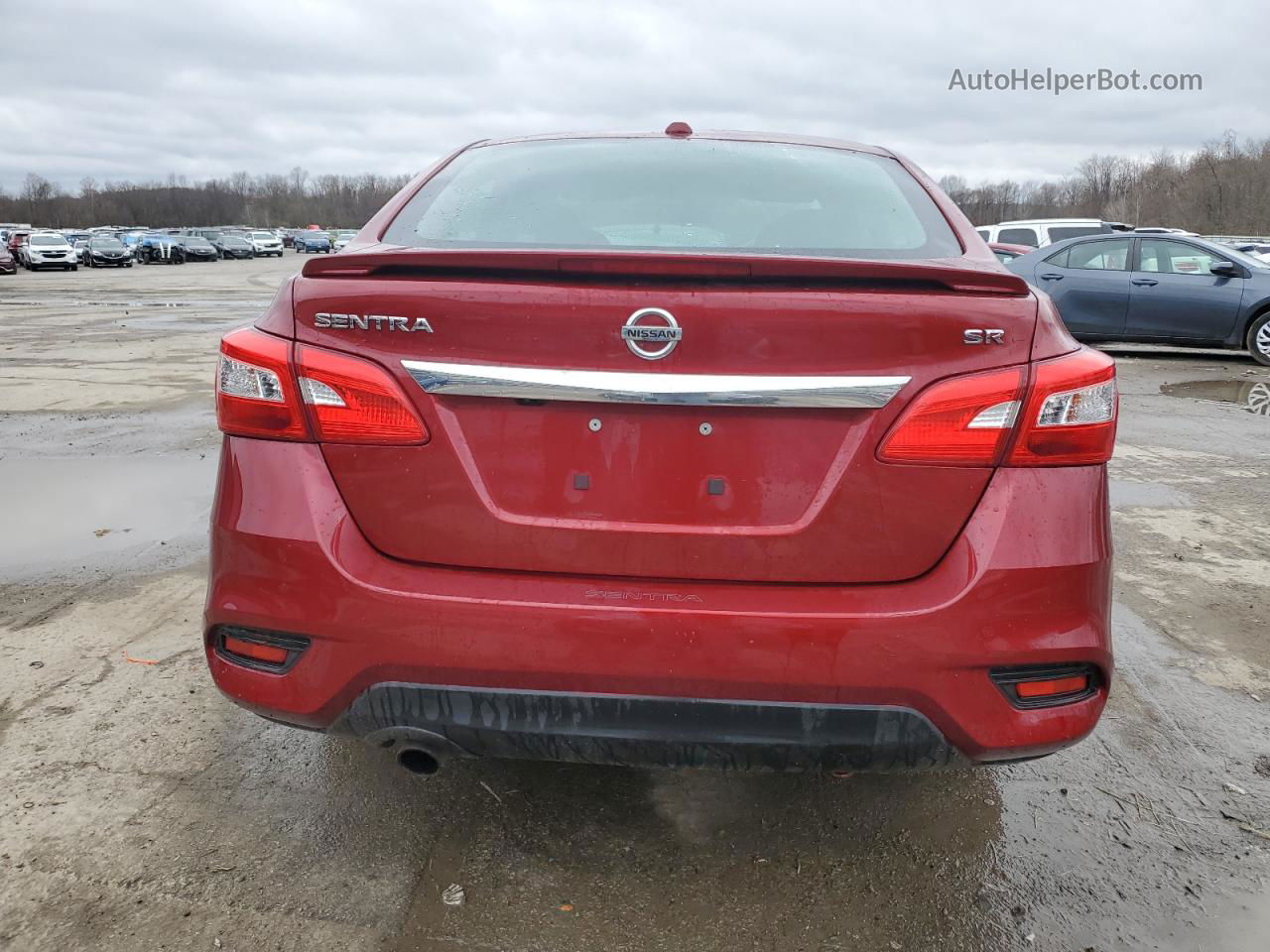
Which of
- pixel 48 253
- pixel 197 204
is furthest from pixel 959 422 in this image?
pixel 197 204

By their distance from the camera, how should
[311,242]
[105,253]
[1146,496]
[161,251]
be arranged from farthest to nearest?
1. [311,242]
2. [161,251]
3. [105,253]
4. [1146,496]

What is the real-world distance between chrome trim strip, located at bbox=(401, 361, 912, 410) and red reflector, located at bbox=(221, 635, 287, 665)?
729mm

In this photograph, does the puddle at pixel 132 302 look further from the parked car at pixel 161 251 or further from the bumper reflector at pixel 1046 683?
the parked car at pixel 161 251

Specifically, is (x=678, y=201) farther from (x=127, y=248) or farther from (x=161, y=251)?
(x=161, y=251)

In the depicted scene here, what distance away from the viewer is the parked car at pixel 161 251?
171 feet

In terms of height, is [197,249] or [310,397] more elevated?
[197,249]

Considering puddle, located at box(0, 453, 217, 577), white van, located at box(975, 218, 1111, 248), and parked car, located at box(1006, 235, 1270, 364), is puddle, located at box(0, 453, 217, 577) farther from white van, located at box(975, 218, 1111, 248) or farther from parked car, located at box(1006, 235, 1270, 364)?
white van, located at box(975, 218, 1111, 248)

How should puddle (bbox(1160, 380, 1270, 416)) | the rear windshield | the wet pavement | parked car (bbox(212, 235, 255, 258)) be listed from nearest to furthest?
the wet pavement → the rear windshield → puddle (bbox(1160, 380, 1270, 416)) → parked car (bbox(212, 235, 255, 258))

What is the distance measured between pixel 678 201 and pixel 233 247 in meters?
66.4

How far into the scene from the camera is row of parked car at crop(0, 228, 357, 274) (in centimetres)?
Answer: 4319

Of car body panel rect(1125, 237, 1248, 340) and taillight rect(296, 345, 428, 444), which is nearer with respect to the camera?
taillight rect(296, 345, 428, 444)

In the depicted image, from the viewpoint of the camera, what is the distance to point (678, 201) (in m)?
2.60

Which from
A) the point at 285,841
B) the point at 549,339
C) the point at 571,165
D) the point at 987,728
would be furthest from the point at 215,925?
the point at 571,165

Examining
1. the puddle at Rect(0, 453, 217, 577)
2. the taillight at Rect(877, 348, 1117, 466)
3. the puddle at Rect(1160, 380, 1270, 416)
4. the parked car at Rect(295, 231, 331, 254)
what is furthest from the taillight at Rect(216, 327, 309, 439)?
the parked car at Rect(295, 231, 331, 254)
